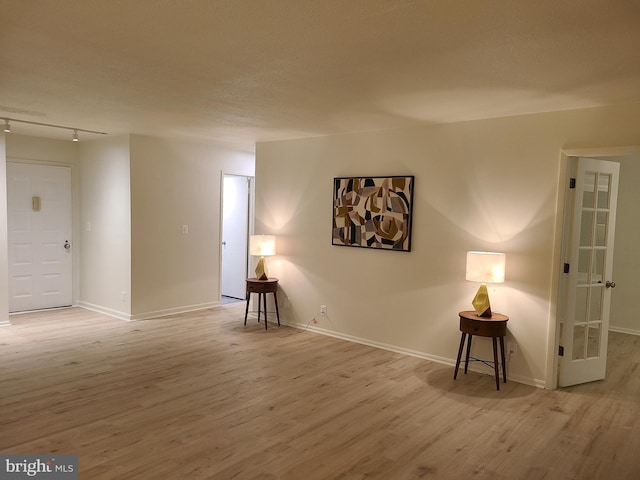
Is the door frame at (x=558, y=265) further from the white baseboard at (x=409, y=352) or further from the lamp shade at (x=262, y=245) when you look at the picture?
the lamp shade at (x=262, y=245)

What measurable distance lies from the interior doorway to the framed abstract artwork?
2.35m

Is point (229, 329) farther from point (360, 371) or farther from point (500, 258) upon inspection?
point (500, 258)

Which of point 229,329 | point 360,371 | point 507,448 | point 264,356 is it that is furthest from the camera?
point 229,329

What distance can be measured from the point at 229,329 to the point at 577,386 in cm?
372

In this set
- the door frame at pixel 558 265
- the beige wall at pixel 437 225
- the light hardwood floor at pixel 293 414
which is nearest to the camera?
the light hardwood floor at pixel 293 414

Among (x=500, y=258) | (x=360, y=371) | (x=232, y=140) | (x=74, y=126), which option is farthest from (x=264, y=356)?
(x=74, y=126)

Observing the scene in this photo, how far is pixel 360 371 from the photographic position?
14.2 feet

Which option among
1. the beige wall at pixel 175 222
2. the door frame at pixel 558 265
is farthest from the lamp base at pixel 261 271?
the door frame at pixel 558 265

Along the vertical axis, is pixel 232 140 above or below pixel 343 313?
above

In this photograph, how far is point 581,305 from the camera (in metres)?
4.15

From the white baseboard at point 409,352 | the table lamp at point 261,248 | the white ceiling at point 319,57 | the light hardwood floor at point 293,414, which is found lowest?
the light hardwood floor at point 293,414

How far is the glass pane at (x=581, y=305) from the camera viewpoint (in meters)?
4.10

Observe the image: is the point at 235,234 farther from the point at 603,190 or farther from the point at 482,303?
the point at 603,190

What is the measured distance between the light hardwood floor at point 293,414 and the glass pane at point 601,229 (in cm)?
127
